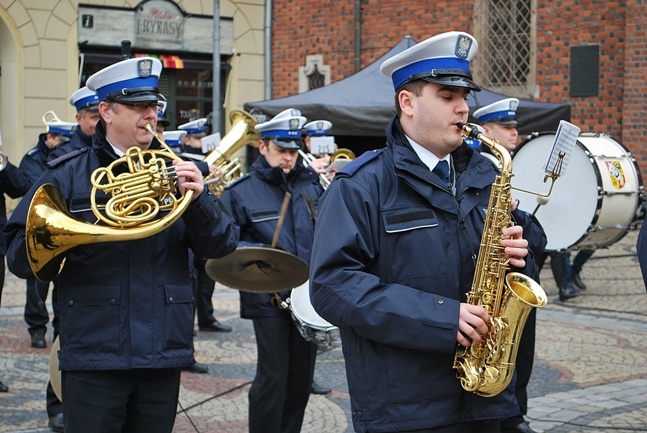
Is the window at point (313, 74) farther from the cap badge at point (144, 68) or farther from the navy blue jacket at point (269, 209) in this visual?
the cap badge at point (144, 68)

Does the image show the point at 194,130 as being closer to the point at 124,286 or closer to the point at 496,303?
the point at 124,286

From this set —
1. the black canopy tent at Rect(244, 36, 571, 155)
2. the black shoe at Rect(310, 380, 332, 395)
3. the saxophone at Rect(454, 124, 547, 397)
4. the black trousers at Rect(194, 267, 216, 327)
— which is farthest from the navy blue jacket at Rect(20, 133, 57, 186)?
the saxophone at Rect(454, 124, 547, 397)

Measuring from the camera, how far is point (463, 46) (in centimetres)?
353

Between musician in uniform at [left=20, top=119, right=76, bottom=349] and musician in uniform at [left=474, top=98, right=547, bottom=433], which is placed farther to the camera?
musician in uniform at [left=20, top=119, right=76, bottom=349]

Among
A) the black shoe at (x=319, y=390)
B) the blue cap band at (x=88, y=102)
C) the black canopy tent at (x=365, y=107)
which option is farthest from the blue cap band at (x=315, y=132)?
the blue cap band at (x=88, y=102)

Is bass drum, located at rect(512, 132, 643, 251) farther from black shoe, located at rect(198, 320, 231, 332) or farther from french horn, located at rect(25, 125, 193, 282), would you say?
black shoe, located at rect(198, 320, 231, 332)

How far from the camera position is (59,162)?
414 centimetres

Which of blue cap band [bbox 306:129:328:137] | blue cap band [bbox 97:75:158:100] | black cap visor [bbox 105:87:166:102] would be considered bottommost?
blue cap band [bbox 306:129:328:137]

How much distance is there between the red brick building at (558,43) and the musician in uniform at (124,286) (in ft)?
39.2

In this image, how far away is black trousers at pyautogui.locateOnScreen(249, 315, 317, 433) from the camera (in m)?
5.61

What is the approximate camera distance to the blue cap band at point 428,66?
3.45 m

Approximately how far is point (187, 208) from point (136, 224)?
0.31 m

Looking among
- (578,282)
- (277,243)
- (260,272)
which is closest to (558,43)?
(578,282)

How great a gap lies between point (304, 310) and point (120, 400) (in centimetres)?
178
